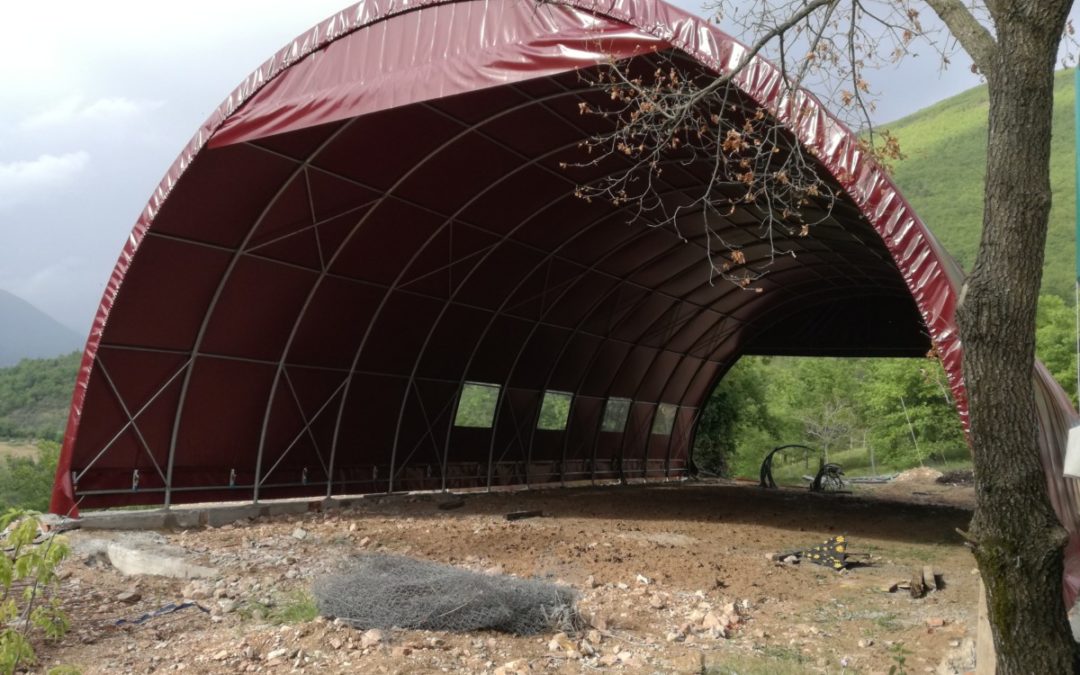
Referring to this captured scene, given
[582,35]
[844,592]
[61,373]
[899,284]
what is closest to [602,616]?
[844,592]

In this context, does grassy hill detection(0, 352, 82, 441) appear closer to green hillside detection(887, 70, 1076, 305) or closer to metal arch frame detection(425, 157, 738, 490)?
metal arch frame detection(425, 157, 738, 490)

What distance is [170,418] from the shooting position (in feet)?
46.8

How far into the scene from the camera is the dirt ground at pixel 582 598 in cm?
645

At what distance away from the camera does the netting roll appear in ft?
22.4

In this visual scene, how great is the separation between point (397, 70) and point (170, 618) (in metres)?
6.59

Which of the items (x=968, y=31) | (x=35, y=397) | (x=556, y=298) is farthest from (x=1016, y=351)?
(x=35, y=397)

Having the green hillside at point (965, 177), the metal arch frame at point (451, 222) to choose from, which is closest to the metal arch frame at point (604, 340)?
the metal arch frame at point (451, 222)

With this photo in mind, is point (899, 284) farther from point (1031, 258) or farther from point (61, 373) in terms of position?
point (61, 373)

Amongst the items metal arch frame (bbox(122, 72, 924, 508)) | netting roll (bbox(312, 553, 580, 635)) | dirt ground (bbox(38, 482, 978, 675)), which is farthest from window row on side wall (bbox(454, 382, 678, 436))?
netting roll (bbox(312, 553, 580, 635))

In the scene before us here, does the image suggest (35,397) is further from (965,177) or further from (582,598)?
(965,177)

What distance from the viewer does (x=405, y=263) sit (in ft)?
53.2

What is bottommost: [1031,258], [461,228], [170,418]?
[170,418]

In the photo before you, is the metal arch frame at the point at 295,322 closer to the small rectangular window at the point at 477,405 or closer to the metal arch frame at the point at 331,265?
the metal arch frame at the point at 331,265

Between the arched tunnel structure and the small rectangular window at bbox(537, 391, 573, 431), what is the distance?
8.2 inches
